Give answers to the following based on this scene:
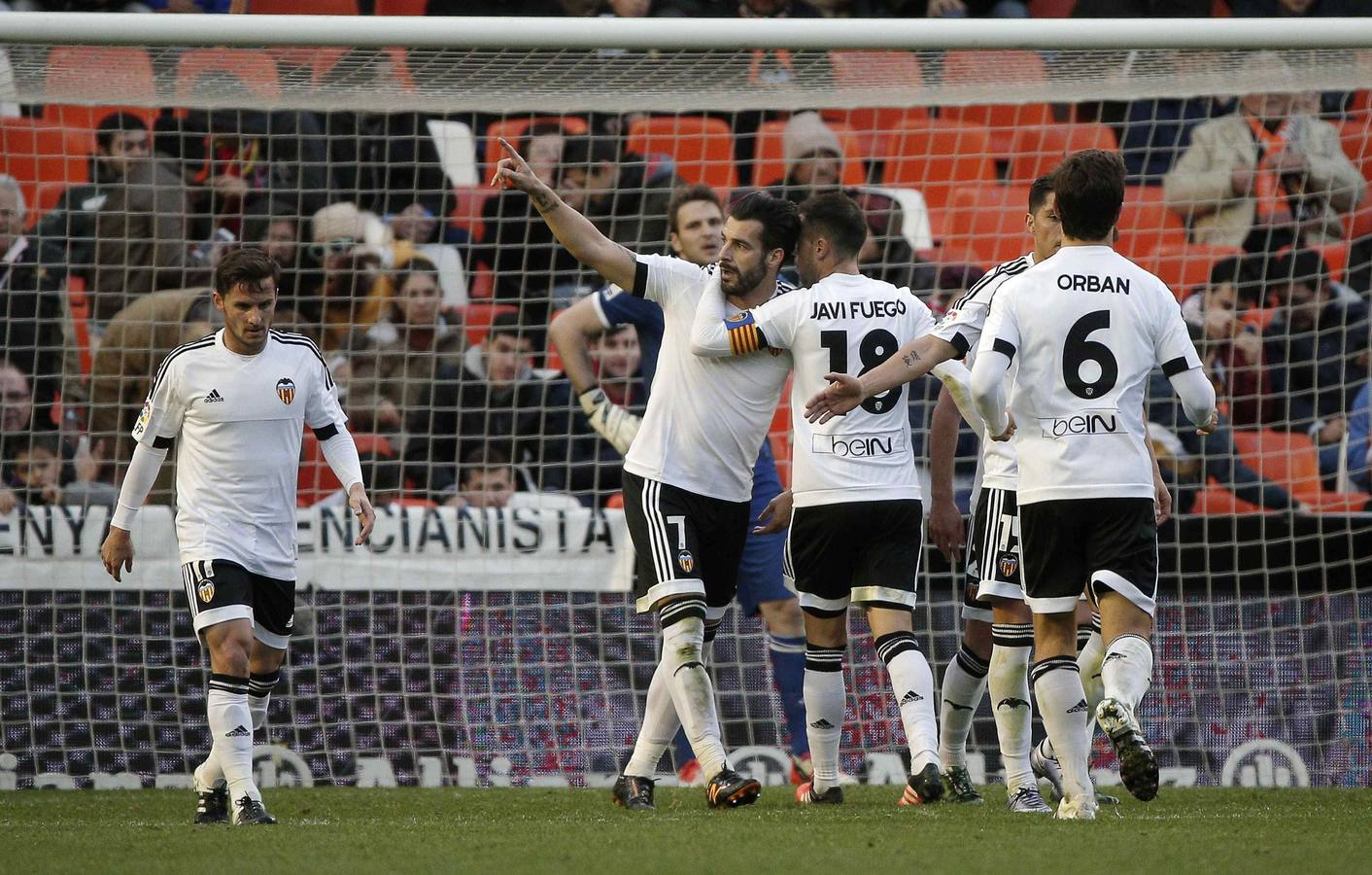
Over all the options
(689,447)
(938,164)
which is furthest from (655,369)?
(938,164)

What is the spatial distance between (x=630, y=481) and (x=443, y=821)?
4.33 ft

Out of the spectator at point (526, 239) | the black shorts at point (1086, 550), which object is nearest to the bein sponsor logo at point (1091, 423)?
the black shorts at point (1086, 550)

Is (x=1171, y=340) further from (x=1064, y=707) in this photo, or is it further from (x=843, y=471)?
(x=843, y=471)

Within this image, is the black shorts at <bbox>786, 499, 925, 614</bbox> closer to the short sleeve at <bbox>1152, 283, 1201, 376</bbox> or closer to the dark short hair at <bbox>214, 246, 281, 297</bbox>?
the short sleeve at <bbox>1152, 283, 1201, 376</bbox>

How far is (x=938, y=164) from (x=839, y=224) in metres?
5.25

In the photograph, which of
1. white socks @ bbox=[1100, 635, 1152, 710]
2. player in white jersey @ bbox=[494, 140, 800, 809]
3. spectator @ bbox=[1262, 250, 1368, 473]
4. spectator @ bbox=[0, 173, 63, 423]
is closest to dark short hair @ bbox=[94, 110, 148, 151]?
spectator @ bbox=[0, 173, 63, 423]

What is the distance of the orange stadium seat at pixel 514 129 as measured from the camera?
10.2 metres

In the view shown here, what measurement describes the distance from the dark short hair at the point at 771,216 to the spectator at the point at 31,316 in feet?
14.3

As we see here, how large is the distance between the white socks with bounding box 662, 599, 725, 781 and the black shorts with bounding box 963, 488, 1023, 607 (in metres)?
1.02

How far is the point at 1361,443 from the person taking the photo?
29.7ft

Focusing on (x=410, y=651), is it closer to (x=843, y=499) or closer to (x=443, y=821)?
(x=443, y=821)

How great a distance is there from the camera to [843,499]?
571 centimetres

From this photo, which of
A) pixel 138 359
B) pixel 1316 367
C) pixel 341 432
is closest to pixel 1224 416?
pixel 1316 367

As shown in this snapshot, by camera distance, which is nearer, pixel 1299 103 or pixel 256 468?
pixel 256 468
